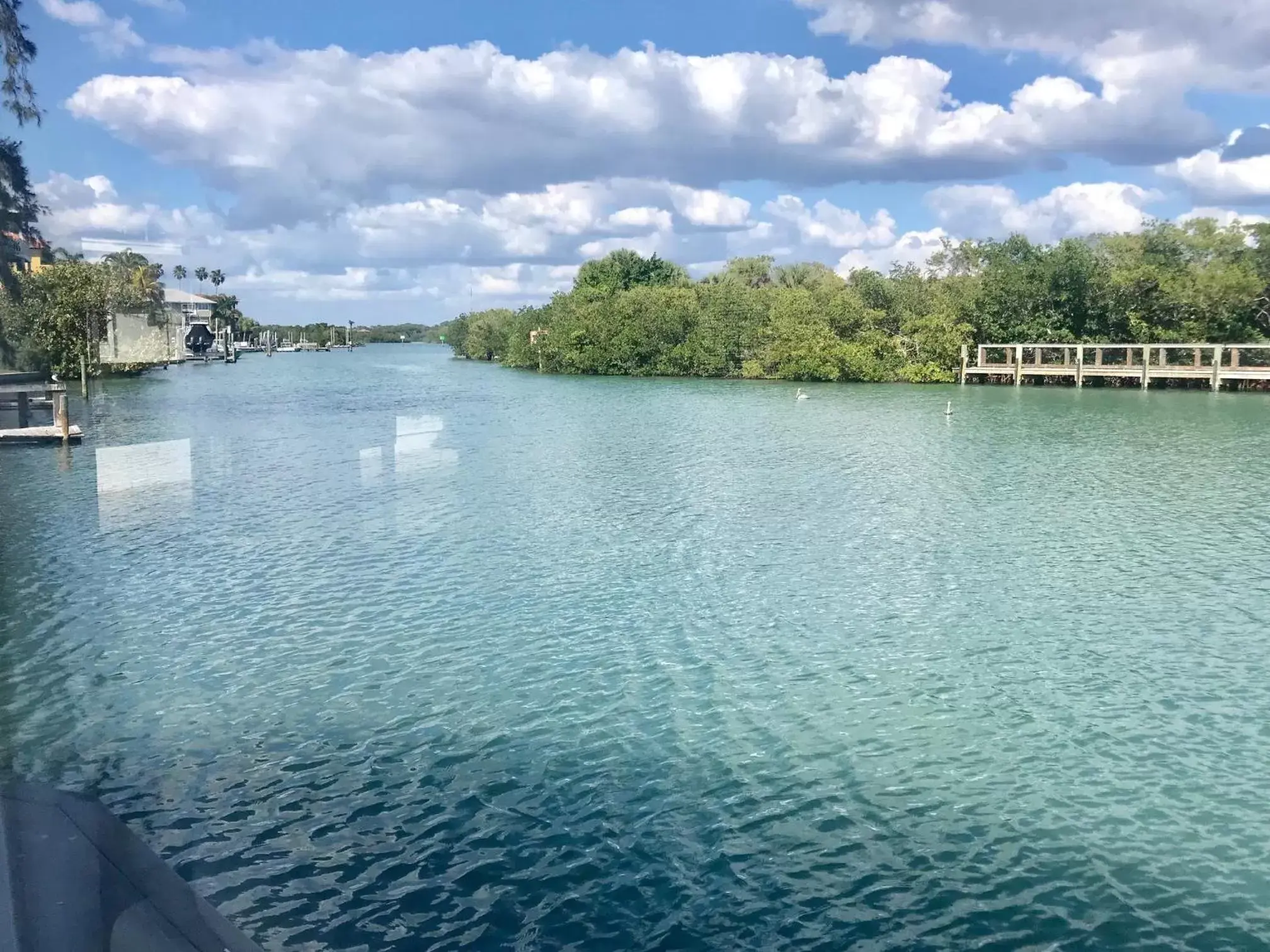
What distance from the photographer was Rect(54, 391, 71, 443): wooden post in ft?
79.4

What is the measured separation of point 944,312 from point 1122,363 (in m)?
9.90

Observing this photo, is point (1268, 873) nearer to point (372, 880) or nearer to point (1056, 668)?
point (1056, 668)

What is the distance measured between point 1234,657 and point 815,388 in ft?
149

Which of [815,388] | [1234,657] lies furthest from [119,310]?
[815,388]

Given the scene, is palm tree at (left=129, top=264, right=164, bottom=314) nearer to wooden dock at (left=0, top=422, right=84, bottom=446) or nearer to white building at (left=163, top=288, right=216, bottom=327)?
white building at (left=163, top=288, right=216, bottom=327)

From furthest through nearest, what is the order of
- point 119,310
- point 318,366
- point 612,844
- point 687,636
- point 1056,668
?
point 318,366 → point 119,310 → point 687,636 → point 1056,668 → point 612,844

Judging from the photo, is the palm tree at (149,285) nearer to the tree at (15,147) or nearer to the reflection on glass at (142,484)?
the reflection on glass at (142,484)

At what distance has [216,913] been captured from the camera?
18.6ft

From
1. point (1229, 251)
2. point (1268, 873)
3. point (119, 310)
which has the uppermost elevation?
point (1229, 251)

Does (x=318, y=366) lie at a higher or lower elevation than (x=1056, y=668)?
higher

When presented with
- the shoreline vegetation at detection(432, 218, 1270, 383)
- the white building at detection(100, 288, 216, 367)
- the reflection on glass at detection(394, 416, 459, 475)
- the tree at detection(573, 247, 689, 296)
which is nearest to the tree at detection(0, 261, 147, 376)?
the white building at detection(100, 288, 216, 367)

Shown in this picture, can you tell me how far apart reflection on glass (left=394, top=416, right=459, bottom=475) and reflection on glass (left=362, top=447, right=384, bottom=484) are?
14.6 inches

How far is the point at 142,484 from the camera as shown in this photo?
21375 millimetres

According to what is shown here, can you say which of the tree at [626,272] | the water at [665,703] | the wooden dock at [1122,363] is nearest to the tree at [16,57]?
the water at [665,703]
